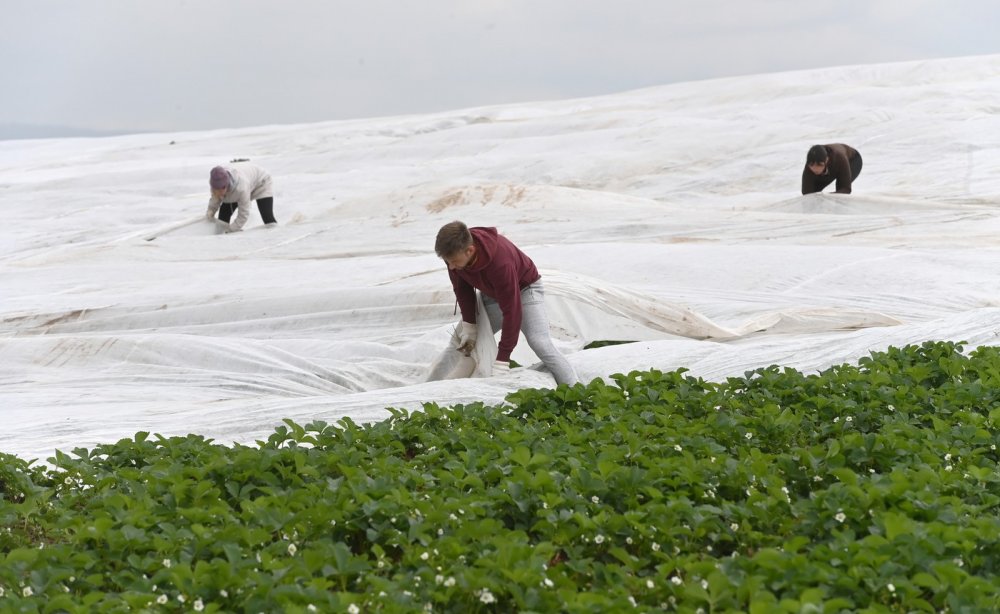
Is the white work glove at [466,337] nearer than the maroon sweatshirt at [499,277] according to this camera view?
No

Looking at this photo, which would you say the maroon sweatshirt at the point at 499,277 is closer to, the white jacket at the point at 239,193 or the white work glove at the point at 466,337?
the white work glove at the point at 466,337

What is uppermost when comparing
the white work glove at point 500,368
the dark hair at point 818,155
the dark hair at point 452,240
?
the dark hair at point 452,240

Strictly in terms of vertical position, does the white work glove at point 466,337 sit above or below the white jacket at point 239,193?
below

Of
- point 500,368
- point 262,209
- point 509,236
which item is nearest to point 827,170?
point 509,236

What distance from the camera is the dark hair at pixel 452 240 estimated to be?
5.29 metres

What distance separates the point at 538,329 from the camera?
19.5ft

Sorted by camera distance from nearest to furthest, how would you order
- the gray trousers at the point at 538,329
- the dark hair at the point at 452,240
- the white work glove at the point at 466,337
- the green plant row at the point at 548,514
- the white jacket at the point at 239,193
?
the green plant row at the point at 548,514
the dark hair at the point at 452,240
the gray trousers at the point at 538,329
the white work glove at the point at 466,337
the white jacket at the point at 239,193

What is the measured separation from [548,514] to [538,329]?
253 cm

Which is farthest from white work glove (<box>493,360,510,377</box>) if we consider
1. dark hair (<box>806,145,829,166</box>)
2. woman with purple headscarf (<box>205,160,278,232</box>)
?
woman with purple headscarf (<box>205,160,278,232</box>)

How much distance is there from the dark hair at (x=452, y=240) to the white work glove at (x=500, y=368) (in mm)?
813

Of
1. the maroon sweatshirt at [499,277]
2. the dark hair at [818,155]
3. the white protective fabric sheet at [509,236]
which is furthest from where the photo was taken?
the dark hair at [818,155]

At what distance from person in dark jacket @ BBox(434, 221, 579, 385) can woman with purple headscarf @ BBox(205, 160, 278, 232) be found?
270 inches

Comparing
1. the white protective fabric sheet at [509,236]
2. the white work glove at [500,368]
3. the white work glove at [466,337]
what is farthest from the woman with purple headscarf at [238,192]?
the white work glove at [500,368]

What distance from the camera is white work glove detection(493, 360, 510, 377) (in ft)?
19.4
